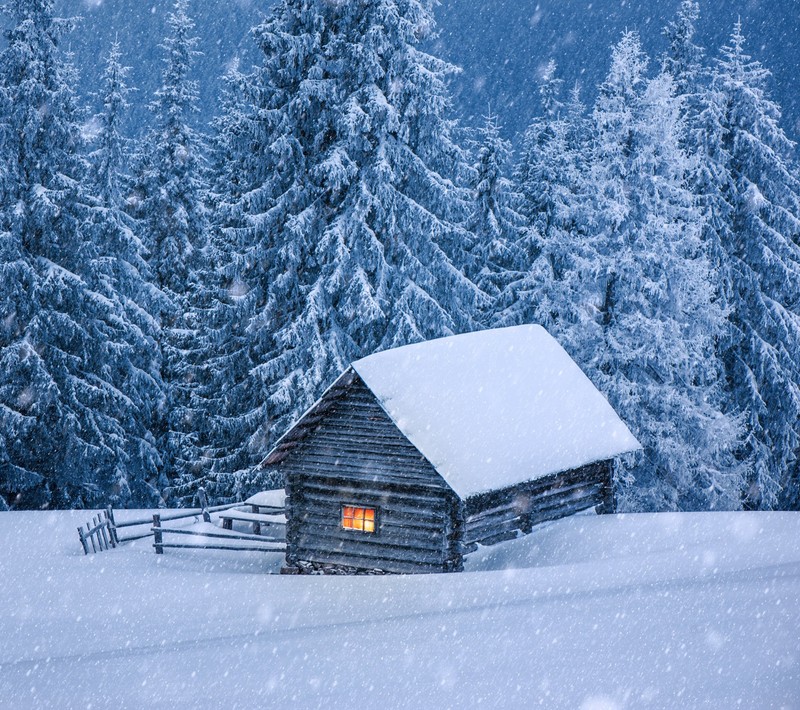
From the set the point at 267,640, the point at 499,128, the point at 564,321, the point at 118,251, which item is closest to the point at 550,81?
the point at 499,128

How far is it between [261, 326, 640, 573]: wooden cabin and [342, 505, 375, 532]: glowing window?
3 cm

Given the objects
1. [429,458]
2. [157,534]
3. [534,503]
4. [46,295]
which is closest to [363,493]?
[429,458]

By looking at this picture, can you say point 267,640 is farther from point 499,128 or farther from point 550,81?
point 550,81

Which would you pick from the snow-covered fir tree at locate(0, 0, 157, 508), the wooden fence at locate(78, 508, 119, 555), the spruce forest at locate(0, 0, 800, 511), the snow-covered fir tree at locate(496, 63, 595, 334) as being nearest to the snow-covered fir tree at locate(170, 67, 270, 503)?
the spruce forest at locate(0, 0, 800, 511)

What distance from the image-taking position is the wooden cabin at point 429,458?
18.1 metres

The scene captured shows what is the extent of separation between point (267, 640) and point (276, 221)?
15908 mm

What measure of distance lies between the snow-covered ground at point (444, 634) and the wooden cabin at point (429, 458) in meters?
1.61

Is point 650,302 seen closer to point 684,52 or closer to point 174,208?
point 684,52

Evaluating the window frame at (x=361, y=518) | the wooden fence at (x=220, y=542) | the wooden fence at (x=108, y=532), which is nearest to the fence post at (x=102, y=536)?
the wooden fence at (x=108, y=532)

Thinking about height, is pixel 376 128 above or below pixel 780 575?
above

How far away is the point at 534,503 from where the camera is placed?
2030cm

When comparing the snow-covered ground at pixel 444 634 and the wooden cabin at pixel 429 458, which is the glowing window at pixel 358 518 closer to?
the wooden cabin at pixel 429 458

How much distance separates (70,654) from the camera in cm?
1170

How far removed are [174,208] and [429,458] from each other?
66.1 ft
